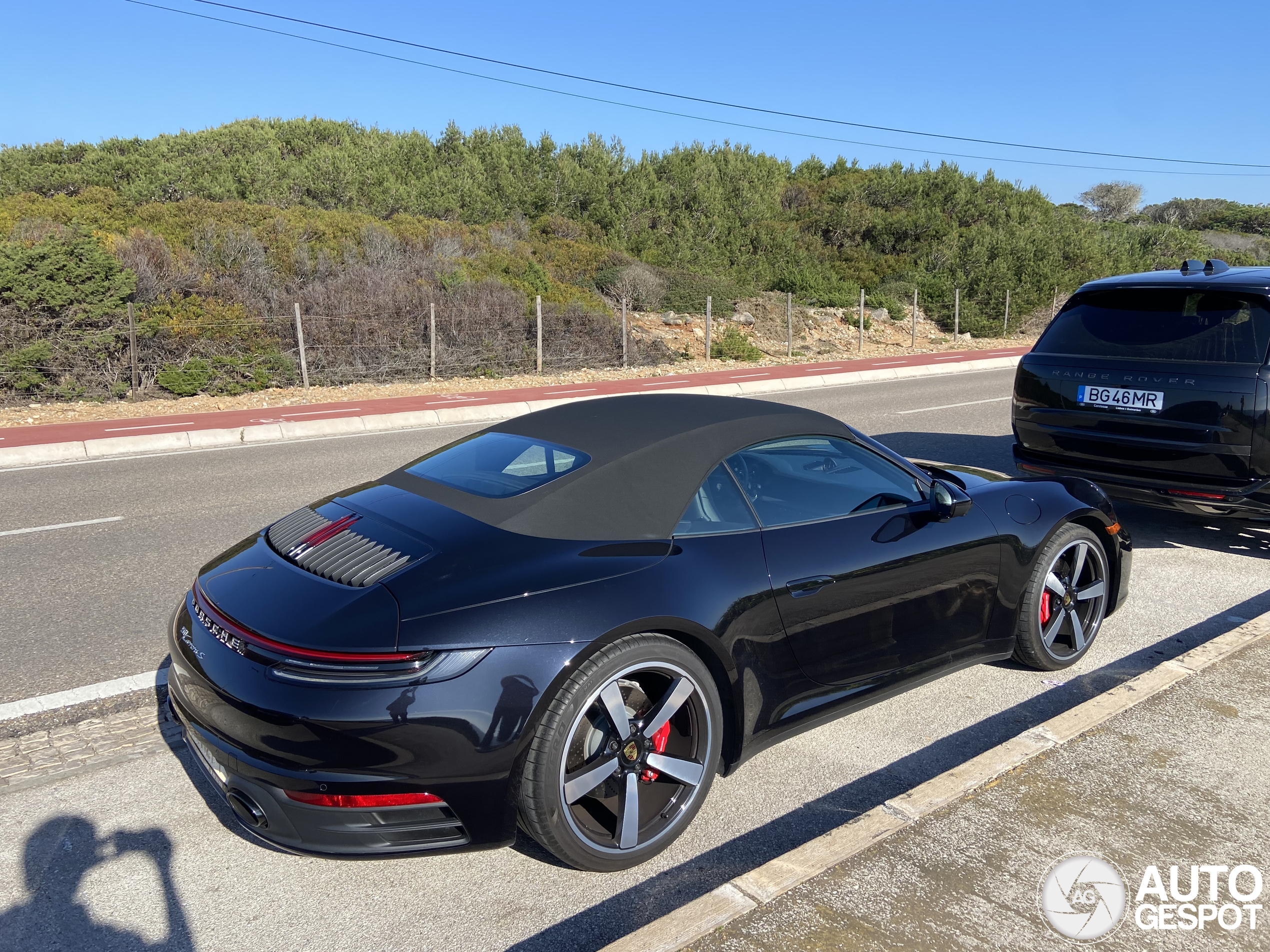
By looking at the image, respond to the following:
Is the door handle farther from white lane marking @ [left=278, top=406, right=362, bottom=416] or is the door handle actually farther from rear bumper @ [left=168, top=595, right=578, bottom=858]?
white lane marking @ [left=278, top=406, right=362, bottom=416]

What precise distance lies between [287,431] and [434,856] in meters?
10.4

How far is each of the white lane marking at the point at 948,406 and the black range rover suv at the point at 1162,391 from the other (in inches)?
261

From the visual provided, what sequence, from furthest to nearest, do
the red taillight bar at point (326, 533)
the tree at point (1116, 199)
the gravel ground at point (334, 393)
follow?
the tree at point (1116, 199) → the gravel ground at point (334, 393) → the red taillight bar at point (326, 533)

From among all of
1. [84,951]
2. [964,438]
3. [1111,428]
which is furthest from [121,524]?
[964,438]

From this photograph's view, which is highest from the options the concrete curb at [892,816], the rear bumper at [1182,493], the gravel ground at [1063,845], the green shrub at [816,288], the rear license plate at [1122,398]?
the green shrub at [816,288]

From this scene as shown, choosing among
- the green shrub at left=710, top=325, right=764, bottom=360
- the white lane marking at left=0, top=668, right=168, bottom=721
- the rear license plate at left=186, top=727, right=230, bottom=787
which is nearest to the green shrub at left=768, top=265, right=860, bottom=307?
the green shrub at left=710, top=325, right=764, bottom=360

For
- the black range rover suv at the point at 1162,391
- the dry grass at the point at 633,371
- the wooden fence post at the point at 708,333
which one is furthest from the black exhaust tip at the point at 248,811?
the wooden fence post at the point at 708,333

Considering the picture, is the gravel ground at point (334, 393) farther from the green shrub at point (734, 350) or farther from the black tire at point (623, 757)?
Result: the black tire at point (623, 757)

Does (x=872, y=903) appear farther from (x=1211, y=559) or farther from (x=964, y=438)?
(x=964, y=438)

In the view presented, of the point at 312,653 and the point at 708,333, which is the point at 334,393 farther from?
the point at 312,653

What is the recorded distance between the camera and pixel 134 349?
15.4 meters

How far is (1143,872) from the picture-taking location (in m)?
2.60

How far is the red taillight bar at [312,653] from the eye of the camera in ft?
8.02

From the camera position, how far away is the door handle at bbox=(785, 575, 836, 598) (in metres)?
3.11
